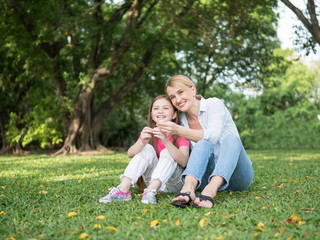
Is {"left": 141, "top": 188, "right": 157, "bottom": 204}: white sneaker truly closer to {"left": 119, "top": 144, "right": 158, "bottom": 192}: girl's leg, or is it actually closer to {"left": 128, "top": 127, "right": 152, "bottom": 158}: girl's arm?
{"left": 119, "top": 144, "right": 158, "bottom": 192}: girl's leg

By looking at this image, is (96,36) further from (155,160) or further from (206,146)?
(206,146)

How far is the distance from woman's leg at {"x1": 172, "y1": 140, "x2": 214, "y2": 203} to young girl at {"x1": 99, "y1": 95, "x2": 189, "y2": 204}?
0.82ft

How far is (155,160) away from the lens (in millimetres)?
3814

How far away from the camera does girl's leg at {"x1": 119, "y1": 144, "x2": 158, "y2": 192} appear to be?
11.8 feet

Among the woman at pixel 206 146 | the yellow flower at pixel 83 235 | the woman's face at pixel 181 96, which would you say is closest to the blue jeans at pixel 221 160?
the woman at pixel 206 146

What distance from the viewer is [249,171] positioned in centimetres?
376

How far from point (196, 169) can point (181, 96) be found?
829 millimetres

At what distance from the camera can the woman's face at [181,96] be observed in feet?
12.0

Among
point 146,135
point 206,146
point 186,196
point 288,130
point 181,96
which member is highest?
point 181,96

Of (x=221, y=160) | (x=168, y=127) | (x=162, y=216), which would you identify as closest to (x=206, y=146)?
(x=221, y=160)

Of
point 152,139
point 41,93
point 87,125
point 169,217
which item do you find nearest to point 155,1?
point 87,125

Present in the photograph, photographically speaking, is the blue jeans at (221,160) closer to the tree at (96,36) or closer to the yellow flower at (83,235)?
the yellow flower at (83,235)

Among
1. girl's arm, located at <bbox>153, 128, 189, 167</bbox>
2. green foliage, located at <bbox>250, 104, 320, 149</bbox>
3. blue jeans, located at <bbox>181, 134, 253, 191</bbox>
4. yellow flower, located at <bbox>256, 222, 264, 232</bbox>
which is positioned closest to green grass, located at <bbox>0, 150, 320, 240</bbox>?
yellow flower, located at <bbox>256, 222, 264, 232</bbox>

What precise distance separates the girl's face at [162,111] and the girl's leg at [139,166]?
0.33 metres
